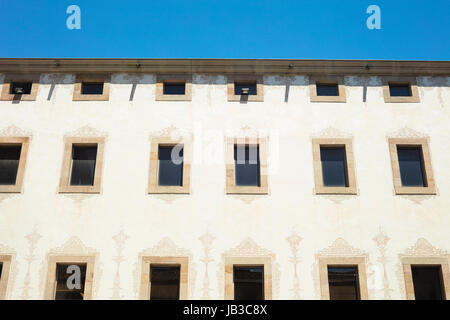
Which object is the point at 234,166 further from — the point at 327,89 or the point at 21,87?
the point at 21,87

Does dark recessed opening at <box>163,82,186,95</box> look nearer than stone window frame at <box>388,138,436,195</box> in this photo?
No

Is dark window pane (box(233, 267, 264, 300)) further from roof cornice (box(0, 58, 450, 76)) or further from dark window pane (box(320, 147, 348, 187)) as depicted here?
roof cornice (box(0, 58, 450, 76))

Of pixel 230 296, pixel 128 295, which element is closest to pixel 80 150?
pixel 128 295

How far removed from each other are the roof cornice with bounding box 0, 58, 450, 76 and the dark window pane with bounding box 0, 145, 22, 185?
8.04 ft

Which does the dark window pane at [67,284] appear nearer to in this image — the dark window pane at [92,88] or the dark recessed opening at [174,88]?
the dark window pane at [92,88]

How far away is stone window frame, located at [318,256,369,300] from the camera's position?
450 inches

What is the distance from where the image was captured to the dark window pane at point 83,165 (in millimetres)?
12719

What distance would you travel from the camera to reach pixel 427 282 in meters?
11.7

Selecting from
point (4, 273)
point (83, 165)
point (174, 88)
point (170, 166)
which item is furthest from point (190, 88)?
point (4, 273)

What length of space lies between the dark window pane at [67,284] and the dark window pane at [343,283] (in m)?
6.14

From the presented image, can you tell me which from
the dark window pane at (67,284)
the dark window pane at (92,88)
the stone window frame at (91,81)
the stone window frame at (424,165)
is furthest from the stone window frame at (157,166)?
the stone window frame at (424,165)

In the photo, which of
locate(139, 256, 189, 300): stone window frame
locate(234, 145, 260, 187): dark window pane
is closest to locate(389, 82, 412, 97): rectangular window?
locate(234, 145, 260, 187): dark window pane

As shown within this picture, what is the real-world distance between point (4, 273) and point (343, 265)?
8.39 metres

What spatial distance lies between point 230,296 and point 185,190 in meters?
2.95
